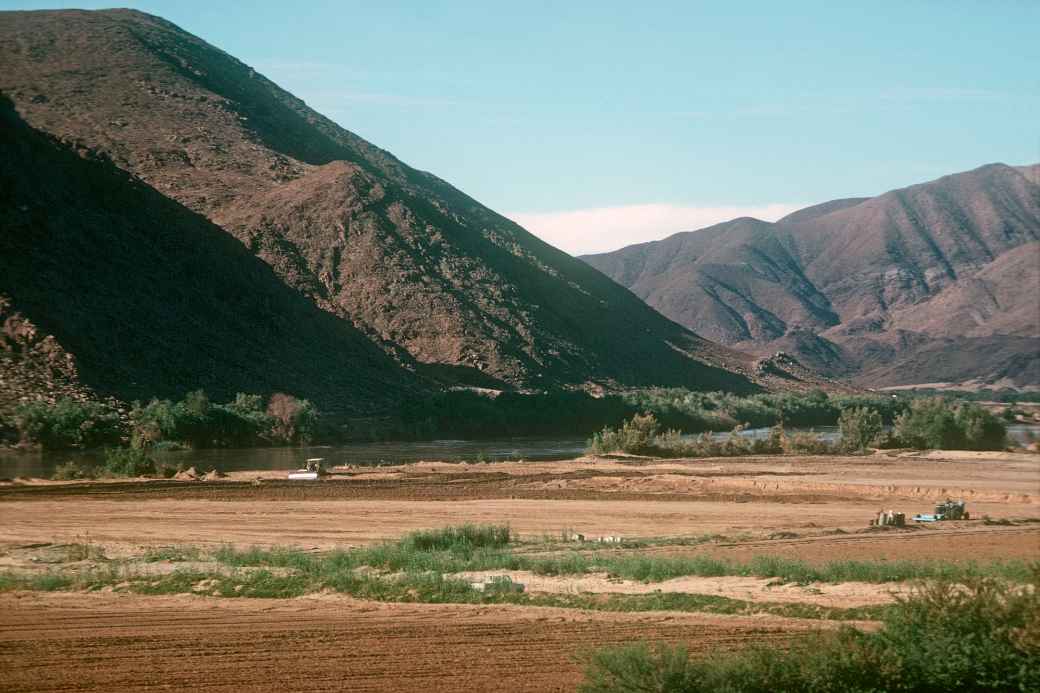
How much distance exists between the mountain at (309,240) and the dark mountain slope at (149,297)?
1.09 ft

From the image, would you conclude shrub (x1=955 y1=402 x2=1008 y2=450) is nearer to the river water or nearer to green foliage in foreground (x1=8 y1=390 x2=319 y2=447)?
the river water

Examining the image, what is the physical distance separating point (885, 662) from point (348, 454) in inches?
1849

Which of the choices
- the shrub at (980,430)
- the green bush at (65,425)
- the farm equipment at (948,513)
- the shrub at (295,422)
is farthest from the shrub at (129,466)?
the shrub at (980,430)

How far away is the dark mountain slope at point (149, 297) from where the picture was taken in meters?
64.8

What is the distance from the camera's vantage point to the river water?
47688 millimetres

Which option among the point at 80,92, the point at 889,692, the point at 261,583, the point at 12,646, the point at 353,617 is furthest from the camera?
the point at 80,92

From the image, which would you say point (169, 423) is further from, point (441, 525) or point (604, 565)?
point (604, 565)

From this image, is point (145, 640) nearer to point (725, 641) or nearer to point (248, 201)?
point (725, 641)

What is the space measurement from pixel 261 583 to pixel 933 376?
154585 millimetres

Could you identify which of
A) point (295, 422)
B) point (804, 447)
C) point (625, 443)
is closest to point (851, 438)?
point (804, 447)

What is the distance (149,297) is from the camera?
72.5m

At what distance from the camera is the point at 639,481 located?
1647 inches

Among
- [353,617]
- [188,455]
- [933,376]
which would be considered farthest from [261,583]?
[933,376]

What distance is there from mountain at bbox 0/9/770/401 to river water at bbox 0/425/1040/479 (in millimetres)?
13272
